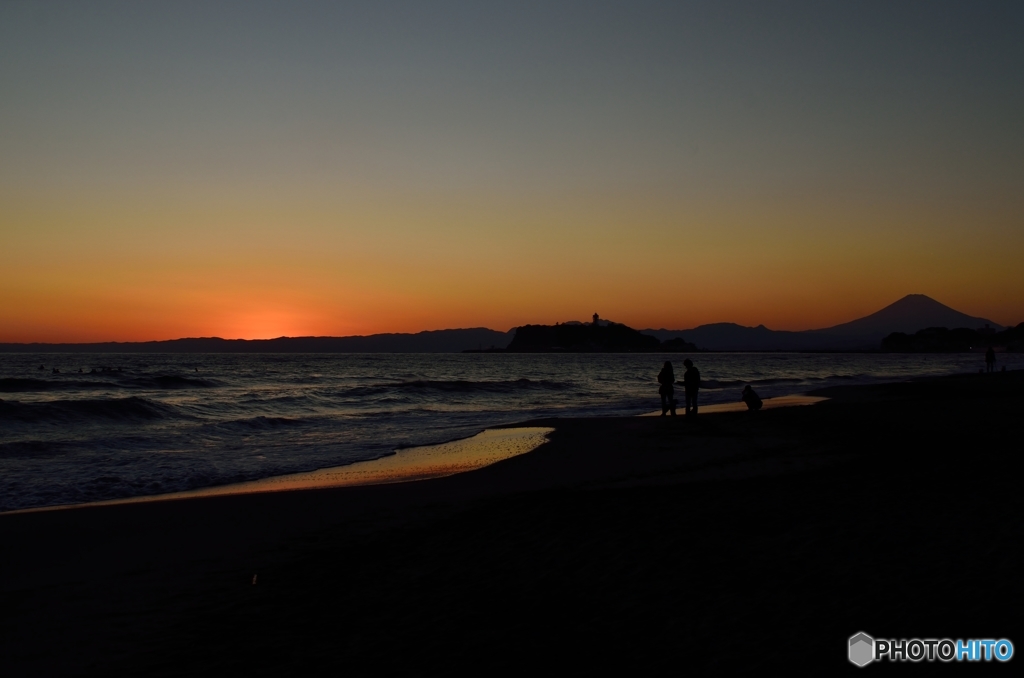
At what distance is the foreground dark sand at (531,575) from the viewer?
476cm

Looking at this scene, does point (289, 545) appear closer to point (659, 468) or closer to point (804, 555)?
point (804, 555)

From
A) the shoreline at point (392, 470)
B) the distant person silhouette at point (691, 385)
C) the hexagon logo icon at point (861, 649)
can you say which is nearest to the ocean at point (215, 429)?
the shoreline at point (392, 470)

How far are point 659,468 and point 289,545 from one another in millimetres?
7072

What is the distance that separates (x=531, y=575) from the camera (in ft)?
20.8

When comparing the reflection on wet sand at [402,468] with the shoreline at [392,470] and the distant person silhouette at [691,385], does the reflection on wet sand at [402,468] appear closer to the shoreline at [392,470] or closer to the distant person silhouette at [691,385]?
the shoreline at [392,470]

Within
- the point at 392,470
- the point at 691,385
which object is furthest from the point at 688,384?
the point at 392,470

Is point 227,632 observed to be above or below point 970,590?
below

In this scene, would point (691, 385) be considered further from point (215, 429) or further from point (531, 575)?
point (531, 575)

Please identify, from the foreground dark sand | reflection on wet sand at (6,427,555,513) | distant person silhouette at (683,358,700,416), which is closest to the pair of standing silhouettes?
distant person silhouette at (683,358,700,416)

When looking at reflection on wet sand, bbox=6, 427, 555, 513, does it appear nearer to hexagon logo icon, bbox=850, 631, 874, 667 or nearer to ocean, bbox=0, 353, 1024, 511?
ocean, bbox=0, 353, 1024, 511

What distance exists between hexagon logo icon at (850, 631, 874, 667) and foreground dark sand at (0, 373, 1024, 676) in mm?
76

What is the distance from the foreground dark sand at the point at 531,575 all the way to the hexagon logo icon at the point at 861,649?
76mm

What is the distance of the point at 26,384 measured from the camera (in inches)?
1881

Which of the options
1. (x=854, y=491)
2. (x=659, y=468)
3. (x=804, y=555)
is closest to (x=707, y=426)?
(x=659, y=468)
